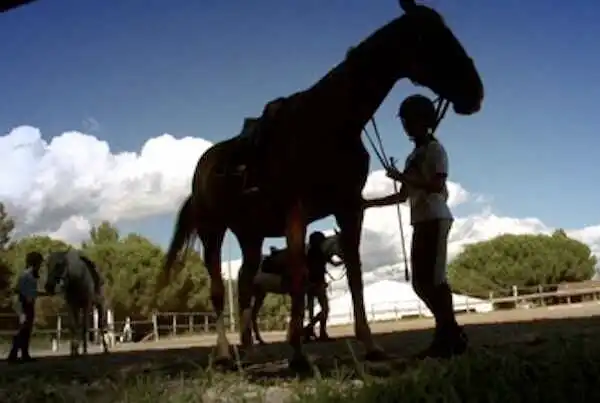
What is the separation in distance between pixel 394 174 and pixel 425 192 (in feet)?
0.81

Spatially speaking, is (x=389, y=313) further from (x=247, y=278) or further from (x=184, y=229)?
(x=247, y=278)

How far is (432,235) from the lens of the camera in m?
4.91

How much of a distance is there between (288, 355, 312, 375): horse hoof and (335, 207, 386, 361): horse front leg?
0.68 meters

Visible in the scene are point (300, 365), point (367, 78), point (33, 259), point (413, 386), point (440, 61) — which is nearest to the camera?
point (413, 386)

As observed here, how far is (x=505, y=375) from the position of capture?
319cm

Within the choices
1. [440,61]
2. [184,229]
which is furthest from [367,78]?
[184,229]

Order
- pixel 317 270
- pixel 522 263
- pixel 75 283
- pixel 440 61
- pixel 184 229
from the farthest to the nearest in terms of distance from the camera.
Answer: pixel 522 263 < pixel 75 283 < pixel 317 270 < pixel 184 229 < pixel 440 61

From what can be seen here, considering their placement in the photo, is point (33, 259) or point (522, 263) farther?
point (522, 263)

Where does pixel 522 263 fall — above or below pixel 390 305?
above

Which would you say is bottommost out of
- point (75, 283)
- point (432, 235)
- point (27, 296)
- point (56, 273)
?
point (432, 235)

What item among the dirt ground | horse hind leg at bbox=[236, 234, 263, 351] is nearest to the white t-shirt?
the dirt ground

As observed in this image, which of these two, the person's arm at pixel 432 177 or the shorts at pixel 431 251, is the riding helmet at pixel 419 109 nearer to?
the person's arm at pixel 432 177

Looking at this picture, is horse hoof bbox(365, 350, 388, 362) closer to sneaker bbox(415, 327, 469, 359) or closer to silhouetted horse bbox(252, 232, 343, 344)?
sneaker bbox(415, 327, 469, 359)

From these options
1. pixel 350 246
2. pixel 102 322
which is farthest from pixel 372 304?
pixel 350 246
